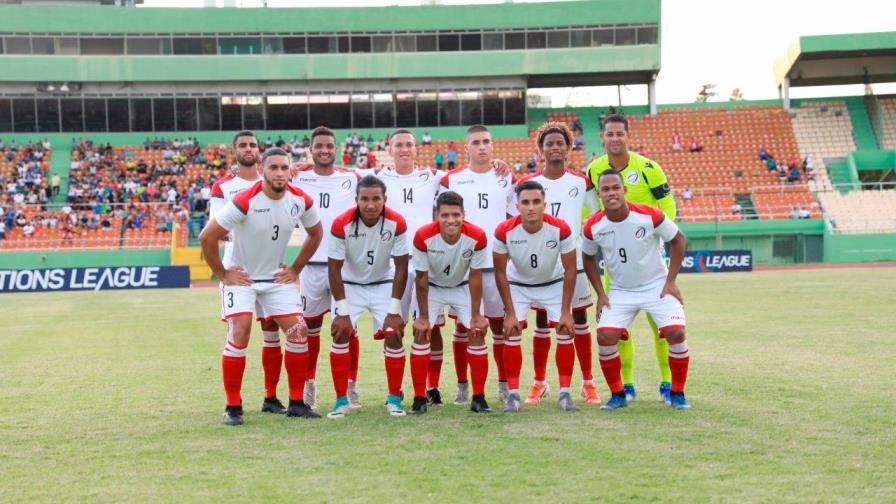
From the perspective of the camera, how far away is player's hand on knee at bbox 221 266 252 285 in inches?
328

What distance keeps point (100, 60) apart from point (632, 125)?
1074 inches

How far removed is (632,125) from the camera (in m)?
52.7

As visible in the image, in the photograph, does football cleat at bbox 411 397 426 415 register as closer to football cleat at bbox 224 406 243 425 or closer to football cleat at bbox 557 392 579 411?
football cleat at bbox 557 392 579 411

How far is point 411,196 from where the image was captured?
31.3 feet

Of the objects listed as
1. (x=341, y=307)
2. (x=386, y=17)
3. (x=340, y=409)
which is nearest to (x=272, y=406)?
(x=340, y=409)

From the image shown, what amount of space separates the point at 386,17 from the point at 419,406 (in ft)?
153

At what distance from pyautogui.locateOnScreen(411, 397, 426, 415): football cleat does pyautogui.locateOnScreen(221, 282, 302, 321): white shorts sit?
1.22 meters

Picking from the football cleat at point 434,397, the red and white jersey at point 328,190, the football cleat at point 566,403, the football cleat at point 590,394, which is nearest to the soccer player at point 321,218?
the red and white jersey at point 328,190

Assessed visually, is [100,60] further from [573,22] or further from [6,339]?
[6,339]

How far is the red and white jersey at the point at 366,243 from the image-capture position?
28.1 feet

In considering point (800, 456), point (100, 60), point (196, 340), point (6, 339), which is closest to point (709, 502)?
point (800, 456)

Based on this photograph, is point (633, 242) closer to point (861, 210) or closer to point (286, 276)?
point (286, 276)

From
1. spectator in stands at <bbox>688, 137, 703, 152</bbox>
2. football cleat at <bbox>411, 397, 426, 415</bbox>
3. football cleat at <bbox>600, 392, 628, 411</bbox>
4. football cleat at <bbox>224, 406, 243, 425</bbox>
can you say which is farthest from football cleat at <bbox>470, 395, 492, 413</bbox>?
spectator in stands at <bbox>688, 137, 703, 152</bbox>

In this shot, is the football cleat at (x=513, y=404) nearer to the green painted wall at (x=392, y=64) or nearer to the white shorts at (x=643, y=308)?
the white shorts at (x=643, y=308)
